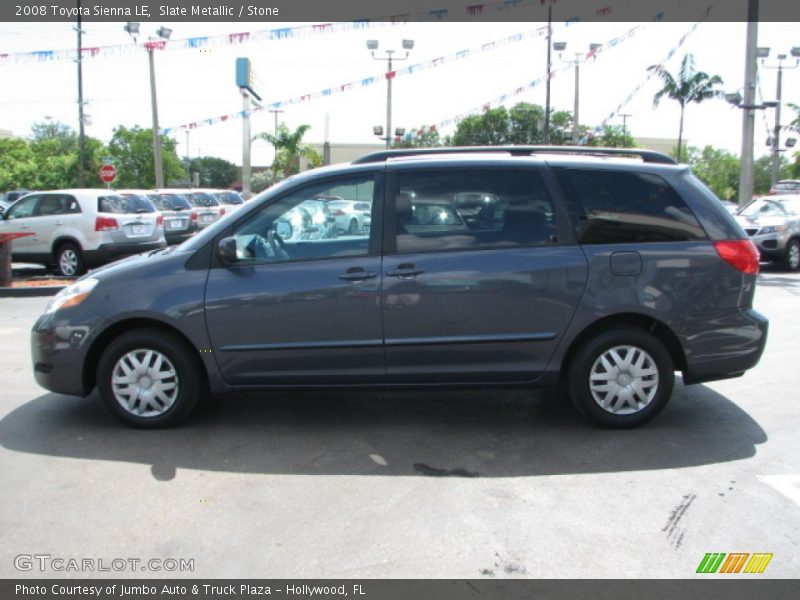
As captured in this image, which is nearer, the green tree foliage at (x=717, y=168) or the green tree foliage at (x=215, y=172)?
the green tree foliage at (x=717, y=168)

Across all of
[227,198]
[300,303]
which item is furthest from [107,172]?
[300,303]

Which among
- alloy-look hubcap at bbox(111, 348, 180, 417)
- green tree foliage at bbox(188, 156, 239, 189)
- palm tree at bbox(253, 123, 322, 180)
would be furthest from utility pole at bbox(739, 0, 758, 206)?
green tree foliage at bbox(188, 156, 239, 189)

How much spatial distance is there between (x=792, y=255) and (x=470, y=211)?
12479 millimetres

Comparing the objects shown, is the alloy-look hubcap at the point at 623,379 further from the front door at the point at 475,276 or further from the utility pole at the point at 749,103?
the utility pole at the point at 749,103

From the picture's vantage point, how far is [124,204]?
14.3 m

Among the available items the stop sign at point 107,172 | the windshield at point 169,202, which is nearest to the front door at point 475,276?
the windshield at point 169,202

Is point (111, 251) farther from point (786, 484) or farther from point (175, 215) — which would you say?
point (786, 484)

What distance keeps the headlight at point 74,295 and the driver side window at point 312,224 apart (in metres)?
1.06

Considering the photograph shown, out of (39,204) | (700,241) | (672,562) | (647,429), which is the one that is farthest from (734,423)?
(39,204)

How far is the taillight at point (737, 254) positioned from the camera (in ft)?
16.4

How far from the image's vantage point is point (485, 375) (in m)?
4.96

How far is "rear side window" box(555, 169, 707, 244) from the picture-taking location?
4988mm

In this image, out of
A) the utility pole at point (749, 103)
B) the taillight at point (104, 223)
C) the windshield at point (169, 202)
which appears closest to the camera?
the taillight at point (104, 223)

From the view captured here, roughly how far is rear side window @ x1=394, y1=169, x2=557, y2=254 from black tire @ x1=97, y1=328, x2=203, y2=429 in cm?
163
